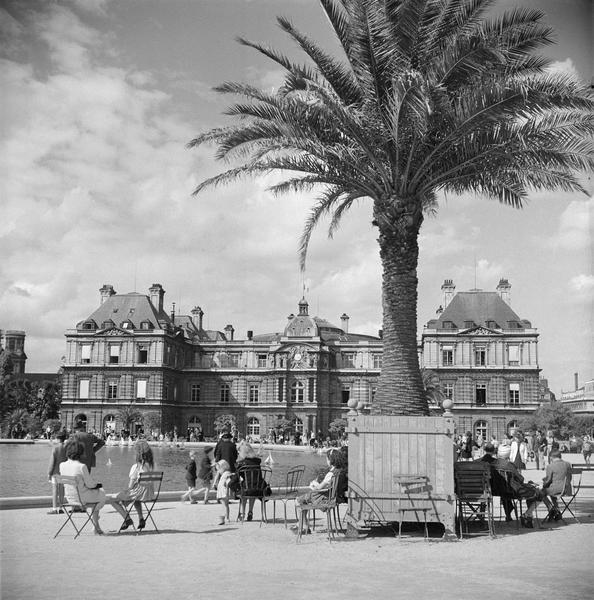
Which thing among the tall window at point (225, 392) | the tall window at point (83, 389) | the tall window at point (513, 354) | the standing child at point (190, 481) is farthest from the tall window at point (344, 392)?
the standing child at point (190, 481)

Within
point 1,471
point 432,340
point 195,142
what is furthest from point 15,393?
point 195,142

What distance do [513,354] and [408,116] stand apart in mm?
→ 56587

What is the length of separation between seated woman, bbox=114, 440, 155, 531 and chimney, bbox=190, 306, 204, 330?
7295cm

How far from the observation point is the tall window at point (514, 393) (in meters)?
65.6

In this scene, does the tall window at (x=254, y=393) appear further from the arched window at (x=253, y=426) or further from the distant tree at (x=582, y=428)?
the distant tree at (x=582, y=428)

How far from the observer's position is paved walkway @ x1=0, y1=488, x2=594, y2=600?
7.45 metres

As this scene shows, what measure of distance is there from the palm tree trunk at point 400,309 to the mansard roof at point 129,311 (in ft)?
195

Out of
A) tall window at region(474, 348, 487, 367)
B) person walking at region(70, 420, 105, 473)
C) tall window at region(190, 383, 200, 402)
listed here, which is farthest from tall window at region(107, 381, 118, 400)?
person walking at region(70, 420, 105, 473)

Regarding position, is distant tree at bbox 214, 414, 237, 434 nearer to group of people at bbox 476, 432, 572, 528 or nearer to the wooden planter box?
group of people at bbox 476, 432, 572, 528

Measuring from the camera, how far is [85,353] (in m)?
70.9

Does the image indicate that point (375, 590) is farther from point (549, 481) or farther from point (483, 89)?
point (483, 89)

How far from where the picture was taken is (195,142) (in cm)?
1410

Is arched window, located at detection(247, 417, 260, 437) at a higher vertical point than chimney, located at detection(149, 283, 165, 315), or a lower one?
lower

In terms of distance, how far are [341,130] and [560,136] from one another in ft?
11.9
